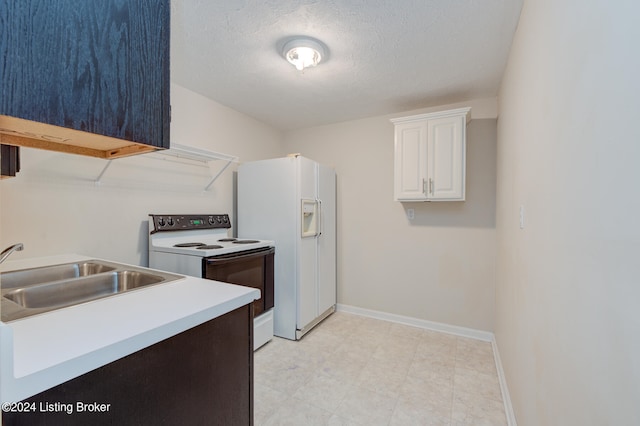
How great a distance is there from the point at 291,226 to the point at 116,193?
4.58 feet

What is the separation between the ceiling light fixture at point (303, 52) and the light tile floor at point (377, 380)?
7.41ft

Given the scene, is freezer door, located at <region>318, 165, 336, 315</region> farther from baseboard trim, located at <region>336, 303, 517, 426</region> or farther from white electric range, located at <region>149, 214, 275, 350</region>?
white electric range, located at <region>149, 214, 275, 350</region>

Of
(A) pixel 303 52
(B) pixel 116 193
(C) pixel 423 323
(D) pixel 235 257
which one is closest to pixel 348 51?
(A) pixel 303 52

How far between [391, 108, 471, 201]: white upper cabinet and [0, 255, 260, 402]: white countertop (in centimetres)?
207

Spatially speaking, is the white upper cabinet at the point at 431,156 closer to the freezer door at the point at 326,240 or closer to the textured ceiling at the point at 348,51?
the textured ceiling at the point at 348,51

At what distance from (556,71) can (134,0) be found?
4.23 ft

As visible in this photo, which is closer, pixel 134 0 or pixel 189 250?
pixel 134 0

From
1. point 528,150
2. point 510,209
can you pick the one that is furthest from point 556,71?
point 510,209

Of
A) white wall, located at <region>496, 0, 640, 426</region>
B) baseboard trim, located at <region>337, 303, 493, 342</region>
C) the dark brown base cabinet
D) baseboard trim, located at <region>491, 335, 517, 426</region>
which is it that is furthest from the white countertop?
baseboard trim, located at <region>337, 303, 493, 342</region>

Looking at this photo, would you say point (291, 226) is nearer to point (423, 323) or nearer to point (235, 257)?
point (235, 257)

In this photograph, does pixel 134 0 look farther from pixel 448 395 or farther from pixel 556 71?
pixel 448 395

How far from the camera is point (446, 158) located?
2.56 meters

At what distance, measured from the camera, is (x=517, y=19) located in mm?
1620

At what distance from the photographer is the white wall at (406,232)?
8.82ft
